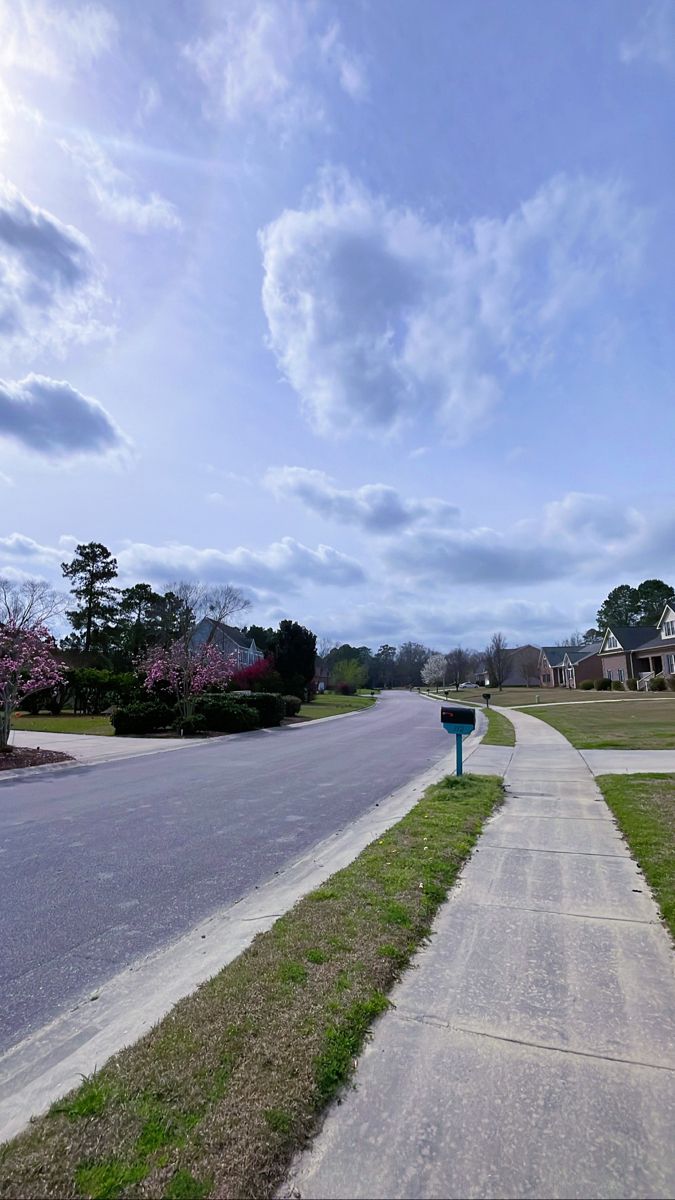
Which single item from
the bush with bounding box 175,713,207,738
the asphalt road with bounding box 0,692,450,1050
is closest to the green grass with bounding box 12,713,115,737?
the bush with bounding box 175,713,207,738

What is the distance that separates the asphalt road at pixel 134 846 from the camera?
13.1ft

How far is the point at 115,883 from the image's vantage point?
5.46 meters

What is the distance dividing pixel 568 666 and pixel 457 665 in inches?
1191

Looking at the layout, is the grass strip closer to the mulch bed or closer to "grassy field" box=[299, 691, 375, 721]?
the mulch bed

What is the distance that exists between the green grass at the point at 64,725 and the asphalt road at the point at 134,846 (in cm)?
1061

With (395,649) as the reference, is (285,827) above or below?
below

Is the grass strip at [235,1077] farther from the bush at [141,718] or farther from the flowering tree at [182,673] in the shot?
the flowering tree at [182,673]

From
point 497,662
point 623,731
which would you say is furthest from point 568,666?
point 623,731

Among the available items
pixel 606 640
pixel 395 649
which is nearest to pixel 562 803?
pixel 606 640

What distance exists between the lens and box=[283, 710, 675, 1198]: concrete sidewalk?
2.04 meters

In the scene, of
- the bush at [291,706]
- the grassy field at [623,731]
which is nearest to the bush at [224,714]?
the bush at [291,706]

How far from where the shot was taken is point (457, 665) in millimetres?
103438

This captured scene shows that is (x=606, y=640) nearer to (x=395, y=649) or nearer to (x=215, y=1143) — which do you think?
(x=215, y=1143)

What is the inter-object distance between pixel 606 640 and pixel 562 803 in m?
60.0
